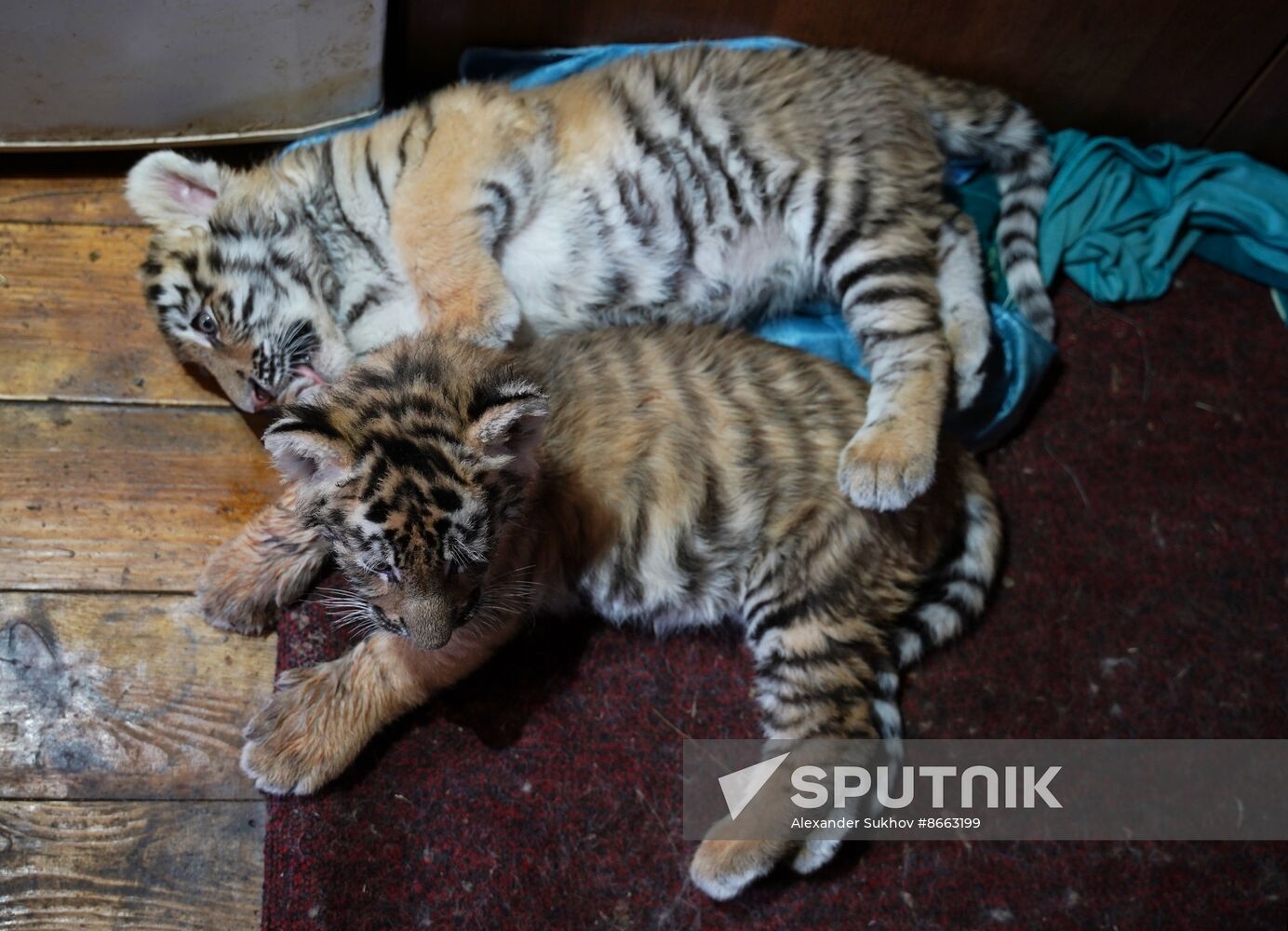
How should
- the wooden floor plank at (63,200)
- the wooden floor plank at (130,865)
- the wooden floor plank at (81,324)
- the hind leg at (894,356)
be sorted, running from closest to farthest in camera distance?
the wooden floor plank at (130,865)
the hind leg at (894,356)
the wooden floor plank at (81,324)
the wooden floor plank at (63,200)

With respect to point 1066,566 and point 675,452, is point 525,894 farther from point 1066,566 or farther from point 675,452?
point 1066,566

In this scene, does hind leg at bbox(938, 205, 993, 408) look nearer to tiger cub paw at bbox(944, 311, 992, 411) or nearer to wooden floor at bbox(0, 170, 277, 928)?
tiger cub paw at bbox(944, 311, 992, 411)

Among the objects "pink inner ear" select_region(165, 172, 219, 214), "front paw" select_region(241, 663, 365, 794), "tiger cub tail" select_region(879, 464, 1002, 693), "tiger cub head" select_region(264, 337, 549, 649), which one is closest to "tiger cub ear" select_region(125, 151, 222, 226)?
"pink inner ear" select_region(165, 172, 219, 214)

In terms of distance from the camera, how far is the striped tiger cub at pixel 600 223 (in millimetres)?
2021

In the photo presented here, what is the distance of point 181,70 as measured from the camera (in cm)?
208

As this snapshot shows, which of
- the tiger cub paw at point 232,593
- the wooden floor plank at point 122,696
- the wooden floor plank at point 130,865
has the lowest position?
the wooden floor plank at point 130,865

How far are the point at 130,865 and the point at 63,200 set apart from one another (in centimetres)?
138

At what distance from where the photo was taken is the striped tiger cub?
2021mm

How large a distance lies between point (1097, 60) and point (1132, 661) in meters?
1.36

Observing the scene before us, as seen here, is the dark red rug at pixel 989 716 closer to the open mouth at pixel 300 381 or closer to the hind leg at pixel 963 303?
the hind leg at pixel 963 303

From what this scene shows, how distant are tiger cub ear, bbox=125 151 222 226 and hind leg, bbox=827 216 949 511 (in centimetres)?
124

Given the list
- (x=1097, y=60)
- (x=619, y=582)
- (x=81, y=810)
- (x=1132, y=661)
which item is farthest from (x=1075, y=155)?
(x=81, y=810)

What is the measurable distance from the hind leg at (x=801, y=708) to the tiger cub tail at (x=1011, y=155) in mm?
905

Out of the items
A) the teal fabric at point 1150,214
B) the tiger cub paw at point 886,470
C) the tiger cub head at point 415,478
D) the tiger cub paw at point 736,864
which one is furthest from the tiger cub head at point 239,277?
the teal fabric at point 1150,214
